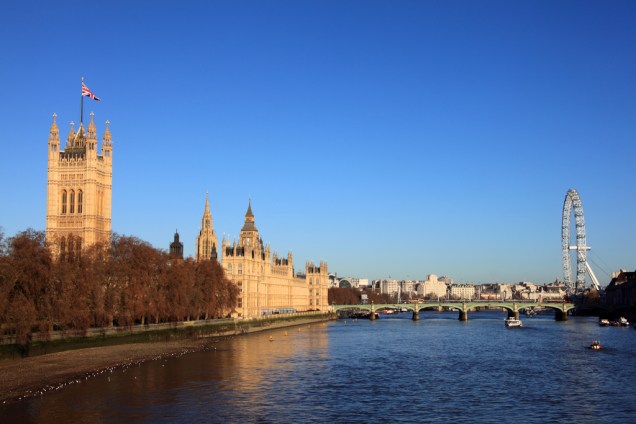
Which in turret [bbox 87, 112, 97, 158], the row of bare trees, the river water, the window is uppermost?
turret [bbox 87, 112, 97, 158]

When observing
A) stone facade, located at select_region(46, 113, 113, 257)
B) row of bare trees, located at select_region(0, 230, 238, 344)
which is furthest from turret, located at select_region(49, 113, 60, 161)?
row of bare trees, located at select_region(0, 230, 238, 344)

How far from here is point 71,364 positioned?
71375mm

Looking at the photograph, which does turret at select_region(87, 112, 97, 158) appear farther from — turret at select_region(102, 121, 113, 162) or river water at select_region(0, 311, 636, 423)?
river water at select_region(0, 311, 636, 423)

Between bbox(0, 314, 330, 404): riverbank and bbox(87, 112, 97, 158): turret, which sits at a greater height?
bbox(87, 112, 97, 158): turret

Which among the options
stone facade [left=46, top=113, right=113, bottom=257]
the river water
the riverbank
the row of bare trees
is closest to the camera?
the river water

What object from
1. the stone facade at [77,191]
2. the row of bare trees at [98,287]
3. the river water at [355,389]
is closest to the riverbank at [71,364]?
the river water at [355,389]

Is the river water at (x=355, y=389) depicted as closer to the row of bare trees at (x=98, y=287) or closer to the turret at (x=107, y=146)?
the row of bare trees at (x=98, y=287)

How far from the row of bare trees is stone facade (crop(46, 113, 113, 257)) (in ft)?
74.0

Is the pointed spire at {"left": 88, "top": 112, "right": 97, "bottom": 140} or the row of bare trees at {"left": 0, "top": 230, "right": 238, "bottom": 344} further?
the pointed spire at {"left": 88, "top": 112, "right": 97, "bottom": 140}

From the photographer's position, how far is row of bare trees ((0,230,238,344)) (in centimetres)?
7388

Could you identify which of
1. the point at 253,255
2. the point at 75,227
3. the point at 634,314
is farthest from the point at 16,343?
the point at 634,314

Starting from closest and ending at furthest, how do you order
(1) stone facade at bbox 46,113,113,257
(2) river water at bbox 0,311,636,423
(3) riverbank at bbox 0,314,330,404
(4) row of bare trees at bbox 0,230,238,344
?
(2) river water at bbox 0,311,636,423
(3) riverbank at bbox 0,314,330,404
(4) row of bare trees at bbox 0,230,238,344
(1) stone facade at bbox 46,113,113,257

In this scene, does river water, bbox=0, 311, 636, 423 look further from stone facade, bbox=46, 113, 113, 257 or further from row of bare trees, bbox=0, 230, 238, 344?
stone facade, bbox=46, 113, 113, 257

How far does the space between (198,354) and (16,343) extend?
23442 millimetres
